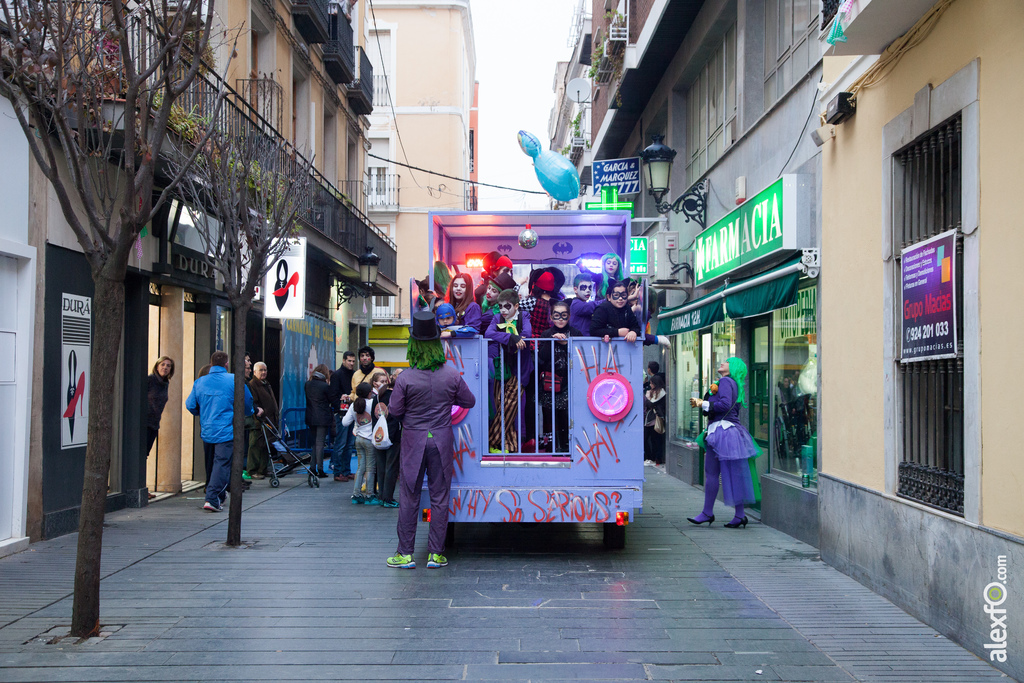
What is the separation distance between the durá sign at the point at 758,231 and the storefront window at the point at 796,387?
67cm

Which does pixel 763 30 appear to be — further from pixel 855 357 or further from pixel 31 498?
pixel 31 498

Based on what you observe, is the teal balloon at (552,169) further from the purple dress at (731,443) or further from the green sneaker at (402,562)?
the green sneaker at (402,562)

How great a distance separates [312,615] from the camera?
6.48 m

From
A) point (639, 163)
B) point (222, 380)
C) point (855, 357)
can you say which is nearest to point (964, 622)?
point (855, 357)

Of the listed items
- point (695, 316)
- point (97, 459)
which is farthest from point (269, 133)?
point (97, 459)

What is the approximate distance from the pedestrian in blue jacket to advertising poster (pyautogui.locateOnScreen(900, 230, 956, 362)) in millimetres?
7679

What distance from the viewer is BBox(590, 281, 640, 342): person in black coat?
27.7 ft

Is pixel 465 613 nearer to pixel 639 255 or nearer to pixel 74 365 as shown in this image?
pixel 74 365

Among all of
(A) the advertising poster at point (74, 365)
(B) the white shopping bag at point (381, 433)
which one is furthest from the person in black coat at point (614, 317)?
(A) the advertising poster at point (74, 365)

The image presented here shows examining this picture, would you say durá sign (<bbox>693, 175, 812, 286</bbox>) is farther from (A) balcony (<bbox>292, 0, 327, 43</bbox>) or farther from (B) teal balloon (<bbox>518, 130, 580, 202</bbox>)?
(A) balcony (<bbox>292, 0, 327, 43</bbox>)

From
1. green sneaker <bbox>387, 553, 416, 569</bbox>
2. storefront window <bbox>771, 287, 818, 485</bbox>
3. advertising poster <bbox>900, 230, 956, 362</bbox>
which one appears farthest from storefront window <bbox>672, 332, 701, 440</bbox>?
advertising poster <bbox>900, 230, 956, 362</bbox>

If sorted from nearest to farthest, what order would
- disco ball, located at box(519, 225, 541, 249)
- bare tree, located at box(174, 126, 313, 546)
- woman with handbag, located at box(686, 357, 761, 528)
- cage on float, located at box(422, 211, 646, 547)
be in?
cage on float, located at box(422, 211, 646, 547), bare tree, located at box(174, 126, 313, 546), disco ball, located at box(519, 225, 541, 249), woman with handbag, located at box(686, 357, 761, 528)

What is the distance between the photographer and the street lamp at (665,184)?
14.2 m

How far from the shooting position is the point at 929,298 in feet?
21.4
